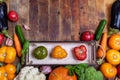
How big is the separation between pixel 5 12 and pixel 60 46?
41 cm

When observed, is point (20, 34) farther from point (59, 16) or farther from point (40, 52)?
point (59, 16)

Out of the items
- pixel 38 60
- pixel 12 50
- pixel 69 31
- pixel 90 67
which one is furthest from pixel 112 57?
pixel 12 50

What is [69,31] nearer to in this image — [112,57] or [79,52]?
[79,52]

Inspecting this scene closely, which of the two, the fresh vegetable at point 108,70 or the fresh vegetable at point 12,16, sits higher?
the fresh vegetable at point 12,16

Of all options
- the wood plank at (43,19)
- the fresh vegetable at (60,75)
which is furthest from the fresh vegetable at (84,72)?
the wood plank at (43,19)

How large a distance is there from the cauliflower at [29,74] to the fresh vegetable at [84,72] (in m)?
0.18

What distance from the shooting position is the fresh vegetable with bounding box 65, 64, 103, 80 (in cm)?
207

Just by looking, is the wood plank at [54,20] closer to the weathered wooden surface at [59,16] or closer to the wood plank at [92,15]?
the weathered wooden surface at [59,16]

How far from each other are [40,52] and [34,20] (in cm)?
26

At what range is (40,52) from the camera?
→ 81.0 inches

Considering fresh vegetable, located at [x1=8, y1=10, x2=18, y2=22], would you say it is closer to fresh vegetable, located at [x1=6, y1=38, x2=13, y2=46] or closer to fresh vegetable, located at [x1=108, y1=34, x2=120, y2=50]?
fresh vegetable, located at [x1=6, y1=38, x2=13, y2=46]

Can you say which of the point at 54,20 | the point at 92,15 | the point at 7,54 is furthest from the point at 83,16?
the point at 7,54

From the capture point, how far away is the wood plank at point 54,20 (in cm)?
220

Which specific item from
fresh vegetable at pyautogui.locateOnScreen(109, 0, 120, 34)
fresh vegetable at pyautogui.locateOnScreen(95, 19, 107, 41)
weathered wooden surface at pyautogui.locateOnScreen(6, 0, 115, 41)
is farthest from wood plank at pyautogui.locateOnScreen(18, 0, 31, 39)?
fresh vegetable at pyautogui.locateOnScreen(109, 0, 120, 34)
